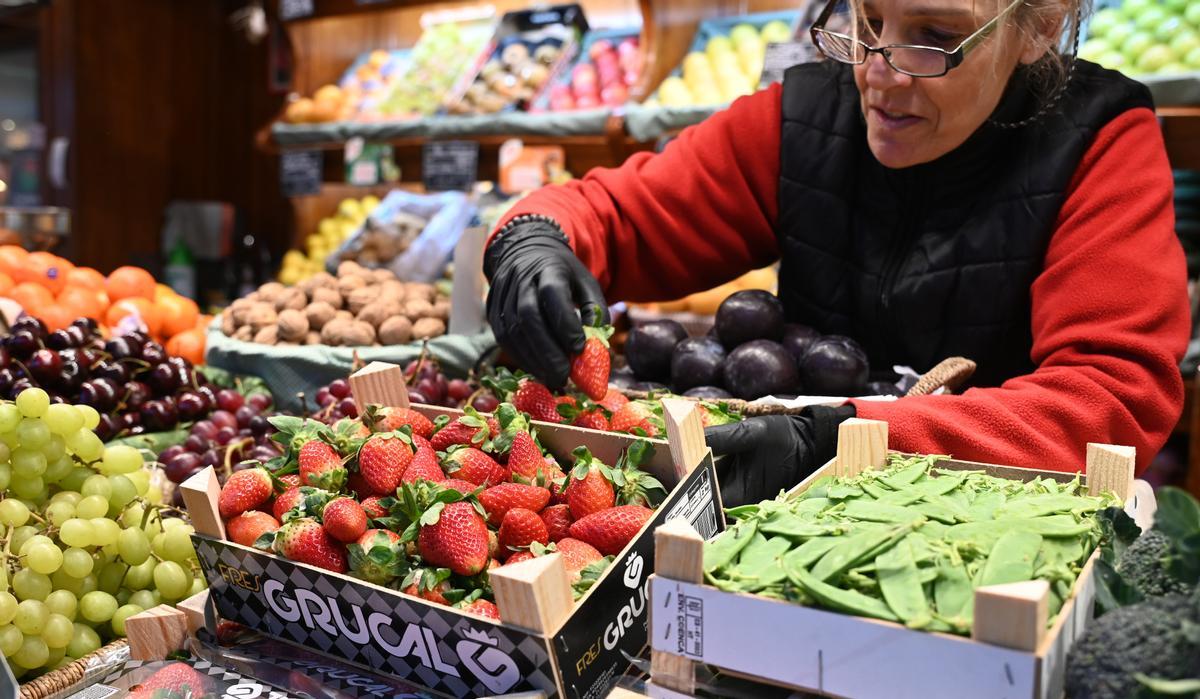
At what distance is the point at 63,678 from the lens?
3.78ft

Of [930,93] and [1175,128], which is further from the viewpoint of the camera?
[1175,128]

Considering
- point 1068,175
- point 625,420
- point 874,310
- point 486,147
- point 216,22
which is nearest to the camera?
point 625,420

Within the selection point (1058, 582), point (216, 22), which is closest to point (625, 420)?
point (1058, 582)

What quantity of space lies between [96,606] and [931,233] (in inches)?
59.4

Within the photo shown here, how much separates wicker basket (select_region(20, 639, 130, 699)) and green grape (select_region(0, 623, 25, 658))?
0.15ft

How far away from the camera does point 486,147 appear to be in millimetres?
3736

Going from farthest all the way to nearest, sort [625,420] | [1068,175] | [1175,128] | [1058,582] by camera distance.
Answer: [1175,128] → [1068,175] → [625,420] → [1058,582]

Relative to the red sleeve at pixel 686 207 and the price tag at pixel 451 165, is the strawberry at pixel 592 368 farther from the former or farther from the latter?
the price tag at pixel 451 165

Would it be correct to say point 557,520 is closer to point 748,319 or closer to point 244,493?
point 244,493

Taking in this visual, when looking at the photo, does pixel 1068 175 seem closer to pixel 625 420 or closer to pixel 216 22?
pixel 625 420

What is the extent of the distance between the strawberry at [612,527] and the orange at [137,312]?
194cm

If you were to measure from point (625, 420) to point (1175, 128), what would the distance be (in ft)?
6.40

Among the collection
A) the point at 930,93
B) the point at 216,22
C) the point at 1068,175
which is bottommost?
the point at 1068,175

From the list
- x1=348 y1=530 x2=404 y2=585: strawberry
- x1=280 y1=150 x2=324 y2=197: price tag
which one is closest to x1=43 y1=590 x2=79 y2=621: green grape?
x1=348 y1=530 x2=404 y2=585: strawberry
